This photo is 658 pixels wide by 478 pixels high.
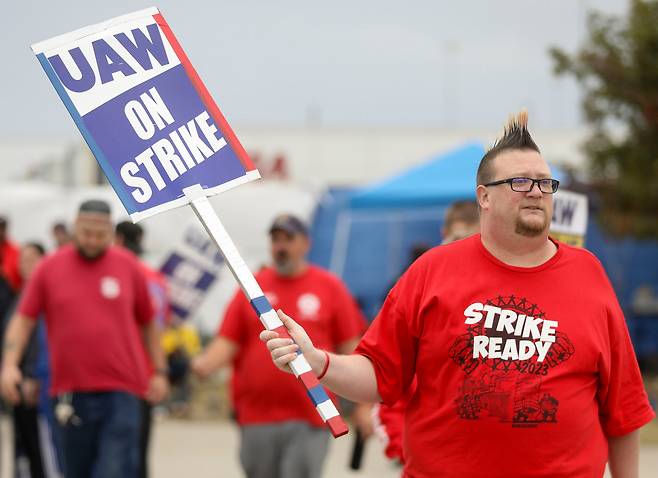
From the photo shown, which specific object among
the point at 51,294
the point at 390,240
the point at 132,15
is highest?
the point at 132,15

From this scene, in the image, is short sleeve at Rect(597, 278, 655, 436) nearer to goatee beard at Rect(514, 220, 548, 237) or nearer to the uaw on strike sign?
goatee beard at Rect(514, 220, 548, 237)

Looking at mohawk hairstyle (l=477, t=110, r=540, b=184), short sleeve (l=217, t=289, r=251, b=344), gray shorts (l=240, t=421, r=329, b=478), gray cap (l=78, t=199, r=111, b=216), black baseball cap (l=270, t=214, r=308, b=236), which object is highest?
gray cap (l=78, t=199, r=111, b=216)

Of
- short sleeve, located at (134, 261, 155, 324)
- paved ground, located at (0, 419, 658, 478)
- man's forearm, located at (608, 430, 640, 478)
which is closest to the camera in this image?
man's forearm, located at (608, 430, 640, 478)

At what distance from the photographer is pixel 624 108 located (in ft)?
49.9

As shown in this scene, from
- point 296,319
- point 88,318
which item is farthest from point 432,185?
point 88,318

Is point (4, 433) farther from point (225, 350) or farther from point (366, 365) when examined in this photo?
point (366, 365)

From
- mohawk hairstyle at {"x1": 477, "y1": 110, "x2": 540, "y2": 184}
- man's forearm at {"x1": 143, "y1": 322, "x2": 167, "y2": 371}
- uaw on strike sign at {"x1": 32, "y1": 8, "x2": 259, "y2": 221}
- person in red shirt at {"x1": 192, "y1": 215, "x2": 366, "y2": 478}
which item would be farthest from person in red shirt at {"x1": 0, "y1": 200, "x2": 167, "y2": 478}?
mohawk hairstyle at {"x1": 477, "y1": 110, "x2": 540, "y2": 184}

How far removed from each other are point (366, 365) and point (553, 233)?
8.08 feet

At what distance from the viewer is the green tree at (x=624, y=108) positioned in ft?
47.7

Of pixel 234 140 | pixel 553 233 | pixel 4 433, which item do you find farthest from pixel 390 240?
pixel 234 140

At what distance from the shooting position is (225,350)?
7207 millimetres

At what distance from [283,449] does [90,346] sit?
1235 millimetres

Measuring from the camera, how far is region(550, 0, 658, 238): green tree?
14531 millimetres

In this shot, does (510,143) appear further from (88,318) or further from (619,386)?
(88,318)
